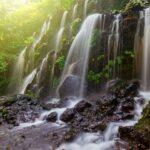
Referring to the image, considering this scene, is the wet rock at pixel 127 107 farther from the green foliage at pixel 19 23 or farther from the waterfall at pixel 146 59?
the green foliage at pixel 19 23

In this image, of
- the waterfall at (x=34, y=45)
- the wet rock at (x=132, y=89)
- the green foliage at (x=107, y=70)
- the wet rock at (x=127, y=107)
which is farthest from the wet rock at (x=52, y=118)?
the waterfall at (x=34, y=45)

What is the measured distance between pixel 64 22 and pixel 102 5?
356cm

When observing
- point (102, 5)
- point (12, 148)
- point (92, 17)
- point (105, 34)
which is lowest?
point (12, 148)

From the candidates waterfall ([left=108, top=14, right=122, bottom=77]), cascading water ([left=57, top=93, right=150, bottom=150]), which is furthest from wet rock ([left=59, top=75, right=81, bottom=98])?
cascading water ([left=57, top=93, right=150, bottom=150])

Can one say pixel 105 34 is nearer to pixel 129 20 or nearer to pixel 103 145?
pixel 129 20

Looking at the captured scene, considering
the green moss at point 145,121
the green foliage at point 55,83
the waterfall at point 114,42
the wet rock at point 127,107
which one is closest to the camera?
the green moss at point 145,121

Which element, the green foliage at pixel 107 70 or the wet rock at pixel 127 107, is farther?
the green foliage at pixel 107 70

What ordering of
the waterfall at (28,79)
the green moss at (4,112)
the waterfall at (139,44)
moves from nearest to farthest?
the green moss at (4,112) → the waterfall at (139,44) → the waterfall at (28,79)

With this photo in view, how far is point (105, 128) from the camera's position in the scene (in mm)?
8078

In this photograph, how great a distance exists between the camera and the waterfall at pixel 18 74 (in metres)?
19.7

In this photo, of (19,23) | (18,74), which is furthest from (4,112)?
(19,23)

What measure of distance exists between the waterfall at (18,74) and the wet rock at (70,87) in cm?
630

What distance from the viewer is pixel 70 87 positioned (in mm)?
13664

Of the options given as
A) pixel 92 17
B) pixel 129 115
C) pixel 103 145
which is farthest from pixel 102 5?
pixel 103 145
